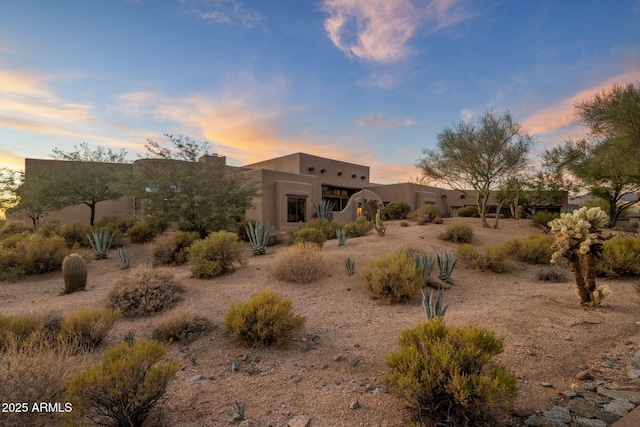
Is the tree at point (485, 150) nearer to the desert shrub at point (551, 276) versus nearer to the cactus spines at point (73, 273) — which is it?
the desert shrub at point (551, 276)

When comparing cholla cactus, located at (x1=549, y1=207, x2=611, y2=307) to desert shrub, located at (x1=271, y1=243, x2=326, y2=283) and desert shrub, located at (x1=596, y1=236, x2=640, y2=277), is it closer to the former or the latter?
desert shrub, located at (x1=596, y1=236, x2=640, y2=277)

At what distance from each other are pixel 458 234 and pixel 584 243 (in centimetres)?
926

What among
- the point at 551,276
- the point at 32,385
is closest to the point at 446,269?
the point at 551,276

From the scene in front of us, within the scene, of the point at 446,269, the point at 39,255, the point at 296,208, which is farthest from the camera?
the point at 296,208

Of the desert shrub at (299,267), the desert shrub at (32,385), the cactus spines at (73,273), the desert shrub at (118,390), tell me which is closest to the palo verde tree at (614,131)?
the desert shrub at (299,267)

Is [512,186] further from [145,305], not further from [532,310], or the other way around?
[145,305]

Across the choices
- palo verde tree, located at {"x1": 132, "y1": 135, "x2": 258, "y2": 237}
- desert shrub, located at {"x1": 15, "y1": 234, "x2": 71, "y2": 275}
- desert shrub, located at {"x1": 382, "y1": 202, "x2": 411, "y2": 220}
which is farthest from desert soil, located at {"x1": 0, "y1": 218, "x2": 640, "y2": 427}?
desert shrub, located at {"x1": 382, "y1": 202, "x2": 411, "y2": 220}

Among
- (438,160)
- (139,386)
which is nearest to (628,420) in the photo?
(139,386)

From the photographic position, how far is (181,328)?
5.40 meters

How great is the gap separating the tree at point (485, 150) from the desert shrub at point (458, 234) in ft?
22.3

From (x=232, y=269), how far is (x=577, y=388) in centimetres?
899

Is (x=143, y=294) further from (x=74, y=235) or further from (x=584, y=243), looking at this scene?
(x=74, y=235)

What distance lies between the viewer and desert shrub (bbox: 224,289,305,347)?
4.93 meters

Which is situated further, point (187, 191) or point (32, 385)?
point (187, 191)
